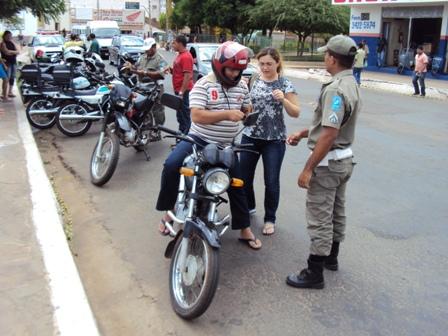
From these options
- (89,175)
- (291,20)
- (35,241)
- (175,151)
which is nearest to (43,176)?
(89,175)

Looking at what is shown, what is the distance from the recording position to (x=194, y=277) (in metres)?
3.54

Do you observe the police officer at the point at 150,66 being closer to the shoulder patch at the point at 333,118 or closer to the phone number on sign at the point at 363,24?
the shoulder patch at the point at 333,118

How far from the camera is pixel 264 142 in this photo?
16.0 feet

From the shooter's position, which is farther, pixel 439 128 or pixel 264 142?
pixel 439 128

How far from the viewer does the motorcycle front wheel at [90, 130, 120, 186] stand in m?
6.48

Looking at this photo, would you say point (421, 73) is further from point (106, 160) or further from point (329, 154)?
point (329, 154)

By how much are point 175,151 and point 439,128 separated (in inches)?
333

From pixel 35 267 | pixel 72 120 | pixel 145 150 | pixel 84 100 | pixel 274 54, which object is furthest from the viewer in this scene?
pixel 72 120

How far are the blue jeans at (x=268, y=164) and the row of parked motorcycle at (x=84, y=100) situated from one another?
8.46ft

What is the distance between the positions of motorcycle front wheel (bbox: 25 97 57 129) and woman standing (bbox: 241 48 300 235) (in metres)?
6.08

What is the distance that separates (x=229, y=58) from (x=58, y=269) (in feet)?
6.87

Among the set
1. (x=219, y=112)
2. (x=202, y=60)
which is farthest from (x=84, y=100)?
(x=202, y=60)

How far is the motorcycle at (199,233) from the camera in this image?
11.2 ft

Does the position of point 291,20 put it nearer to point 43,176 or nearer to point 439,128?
point 439,128
